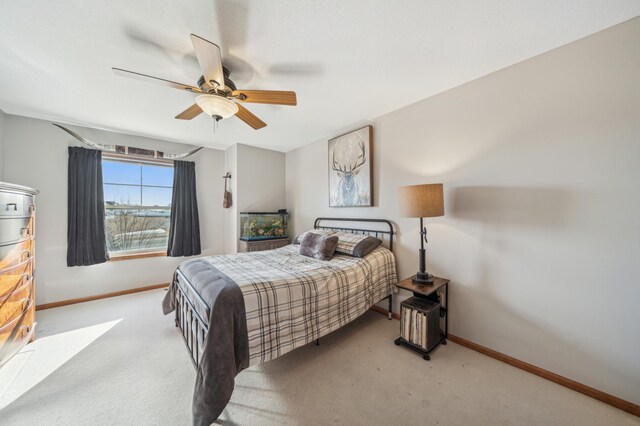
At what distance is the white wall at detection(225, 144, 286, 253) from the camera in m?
4.17

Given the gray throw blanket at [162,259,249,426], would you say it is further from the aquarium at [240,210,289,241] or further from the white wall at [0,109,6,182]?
the white wall at [0,109,6,182]

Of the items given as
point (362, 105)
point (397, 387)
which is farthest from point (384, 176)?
point (397, 387)

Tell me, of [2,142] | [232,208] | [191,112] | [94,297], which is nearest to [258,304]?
[191,112]

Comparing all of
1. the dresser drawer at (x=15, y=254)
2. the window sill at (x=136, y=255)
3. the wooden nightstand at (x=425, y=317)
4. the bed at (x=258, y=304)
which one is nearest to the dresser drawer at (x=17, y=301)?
the dresser drawer at (x=15, y=254)

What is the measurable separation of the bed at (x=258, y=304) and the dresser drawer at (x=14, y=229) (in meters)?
1.22

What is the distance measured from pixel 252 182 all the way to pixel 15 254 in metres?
2.89

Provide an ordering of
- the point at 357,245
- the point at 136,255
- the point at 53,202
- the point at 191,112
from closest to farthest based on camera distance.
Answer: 1. the point at 191,112
2. the point at 357,245
3. the point at 53,202
4. the point at 136,255

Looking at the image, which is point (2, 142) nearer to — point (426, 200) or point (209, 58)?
point (209, 58)

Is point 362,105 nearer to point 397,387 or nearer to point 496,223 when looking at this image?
point 496,223

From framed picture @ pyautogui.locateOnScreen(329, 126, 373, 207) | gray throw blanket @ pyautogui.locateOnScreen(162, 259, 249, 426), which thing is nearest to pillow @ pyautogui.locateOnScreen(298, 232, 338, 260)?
framed picture @ pyautogui.locateOnScreen(329, 126, 373, 207)

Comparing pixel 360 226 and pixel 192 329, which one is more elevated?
pixel 360 226

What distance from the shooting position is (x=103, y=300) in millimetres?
3355

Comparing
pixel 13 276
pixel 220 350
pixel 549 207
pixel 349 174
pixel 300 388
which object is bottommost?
pixel 300 388

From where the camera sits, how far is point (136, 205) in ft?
12.5
